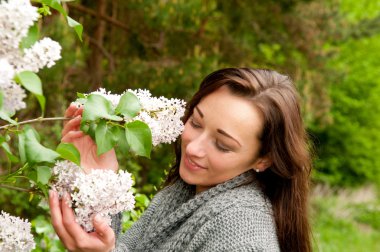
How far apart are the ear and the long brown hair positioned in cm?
1

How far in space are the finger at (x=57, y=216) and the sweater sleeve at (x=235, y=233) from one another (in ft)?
1.19

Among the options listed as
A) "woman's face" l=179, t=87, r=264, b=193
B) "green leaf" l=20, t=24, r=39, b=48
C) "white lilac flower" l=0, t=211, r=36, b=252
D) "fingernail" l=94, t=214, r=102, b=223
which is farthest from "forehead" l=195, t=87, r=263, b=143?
"green leaf" l=20, t=24, r=39, b=48

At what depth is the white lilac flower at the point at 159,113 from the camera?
1372 mm

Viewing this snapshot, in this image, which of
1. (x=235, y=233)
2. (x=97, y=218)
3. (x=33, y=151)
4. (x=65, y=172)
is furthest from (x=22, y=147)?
(x=235, y=233)

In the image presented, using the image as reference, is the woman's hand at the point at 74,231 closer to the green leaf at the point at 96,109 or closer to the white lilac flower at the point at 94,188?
the white lilac flower at the point at 94,188

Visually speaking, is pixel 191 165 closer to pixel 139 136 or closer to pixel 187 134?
pixel 187 134

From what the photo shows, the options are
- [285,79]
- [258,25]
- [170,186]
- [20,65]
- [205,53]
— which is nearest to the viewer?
[20,65]

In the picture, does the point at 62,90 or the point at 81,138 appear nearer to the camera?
the point at 81,138

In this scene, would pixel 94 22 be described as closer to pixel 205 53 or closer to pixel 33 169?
pixel 205 53

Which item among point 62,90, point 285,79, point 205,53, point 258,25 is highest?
point 258,25

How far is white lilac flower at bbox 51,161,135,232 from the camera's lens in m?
1.24

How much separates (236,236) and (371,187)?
12009mm

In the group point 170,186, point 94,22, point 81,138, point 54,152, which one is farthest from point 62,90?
point 54,152

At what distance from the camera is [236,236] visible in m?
1.64
